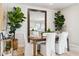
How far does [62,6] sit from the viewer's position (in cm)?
237

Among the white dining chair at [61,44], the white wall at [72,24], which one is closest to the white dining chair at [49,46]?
the white dining chair at [61,44]

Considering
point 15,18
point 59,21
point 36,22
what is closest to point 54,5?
point 59,21

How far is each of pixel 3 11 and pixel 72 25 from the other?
5.09ft

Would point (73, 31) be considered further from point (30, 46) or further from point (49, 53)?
point (30, 46)

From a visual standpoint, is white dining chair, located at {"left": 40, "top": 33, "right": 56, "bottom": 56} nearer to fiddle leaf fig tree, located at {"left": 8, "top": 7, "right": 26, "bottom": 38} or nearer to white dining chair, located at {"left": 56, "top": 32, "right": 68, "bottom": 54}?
white dining chair, located at {"left": 56, "top": 32, "right": 68, "bottom": 54}

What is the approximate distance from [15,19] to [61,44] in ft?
4.12

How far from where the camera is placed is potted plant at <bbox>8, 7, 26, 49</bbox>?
7.72 ft

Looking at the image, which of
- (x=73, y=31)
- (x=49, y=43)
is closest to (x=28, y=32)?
(x=49, y=43)

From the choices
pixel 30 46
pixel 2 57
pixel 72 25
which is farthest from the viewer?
pixel 30 46

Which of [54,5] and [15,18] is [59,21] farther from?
[15,18]

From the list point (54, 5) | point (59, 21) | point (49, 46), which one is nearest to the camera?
point (54, 5)

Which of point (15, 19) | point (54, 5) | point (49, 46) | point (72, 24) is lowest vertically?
point (49, 46)

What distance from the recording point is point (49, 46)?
8.85ft

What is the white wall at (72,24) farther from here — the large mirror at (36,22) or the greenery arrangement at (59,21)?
the large mirror at (36,22)
